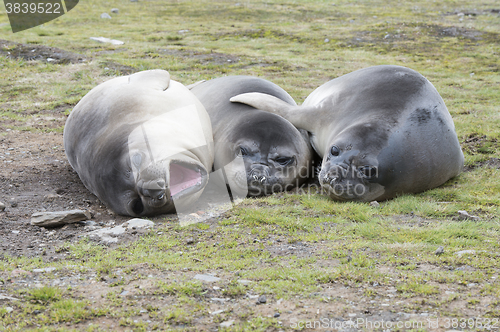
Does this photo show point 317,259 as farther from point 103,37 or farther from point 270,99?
point 103,37

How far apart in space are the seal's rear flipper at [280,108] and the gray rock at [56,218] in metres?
2.57

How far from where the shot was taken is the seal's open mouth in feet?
16.4

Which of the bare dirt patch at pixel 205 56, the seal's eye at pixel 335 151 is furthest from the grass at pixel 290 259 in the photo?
the bare dirt patch at pixel 205 56

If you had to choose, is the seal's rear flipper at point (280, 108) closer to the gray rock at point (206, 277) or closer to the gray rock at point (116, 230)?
the gray rock at point (116, 230)

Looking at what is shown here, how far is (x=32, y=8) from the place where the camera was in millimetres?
22078

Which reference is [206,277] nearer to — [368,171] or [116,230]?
[116,230]

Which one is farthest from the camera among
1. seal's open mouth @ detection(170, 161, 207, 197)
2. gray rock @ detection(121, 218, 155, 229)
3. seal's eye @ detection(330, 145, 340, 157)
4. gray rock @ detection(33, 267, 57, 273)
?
seal's eye @ detection(330, 145, 340, 157)

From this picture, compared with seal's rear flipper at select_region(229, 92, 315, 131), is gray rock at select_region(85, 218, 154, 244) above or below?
below

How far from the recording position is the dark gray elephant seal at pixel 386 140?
526 centimetres

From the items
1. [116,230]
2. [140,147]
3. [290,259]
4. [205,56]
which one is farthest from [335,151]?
[205,56]

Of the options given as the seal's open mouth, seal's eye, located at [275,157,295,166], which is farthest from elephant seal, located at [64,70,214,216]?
seal's eye, located at [275,157,295,166]

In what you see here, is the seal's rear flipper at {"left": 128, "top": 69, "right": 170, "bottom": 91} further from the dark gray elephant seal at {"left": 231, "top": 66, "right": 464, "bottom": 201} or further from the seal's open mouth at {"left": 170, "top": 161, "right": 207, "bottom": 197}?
the dark gray elephant seal at {"left": 231, "top": 66, "right": 464, "bottom": 201}

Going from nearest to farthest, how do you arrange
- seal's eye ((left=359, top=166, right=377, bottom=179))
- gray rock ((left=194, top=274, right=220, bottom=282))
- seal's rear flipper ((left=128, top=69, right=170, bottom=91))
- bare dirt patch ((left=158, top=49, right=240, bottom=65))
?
1. gray rock ((left=194, top=274, right=220, bottom=282))
2. seal's eye ((left=359, top=166, right=377, bottom=179))
3. seal's rear flipper ((left=128, top=69, right=170, bottom=91))
4. bare dirt patch ((left=158, top=49, right=240, bottom=65))

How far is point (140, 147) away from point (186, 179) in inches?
21.1
